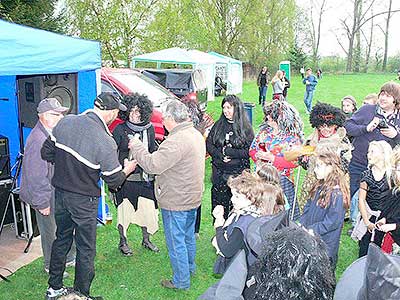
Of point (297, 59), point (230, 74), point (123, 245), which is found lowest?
point (123, 245)

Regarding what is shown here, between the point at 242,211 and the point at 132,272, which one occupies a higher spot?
the point at 242,211

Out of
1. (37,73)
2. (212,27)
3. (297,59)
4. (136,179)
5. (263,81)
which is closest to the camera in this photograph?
(37,73)

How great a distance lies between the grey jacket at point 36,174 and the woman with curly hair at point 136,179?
77cm

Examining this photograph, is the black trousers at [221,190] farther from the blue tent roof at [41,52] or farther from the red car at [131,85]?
the red car at [131,85]

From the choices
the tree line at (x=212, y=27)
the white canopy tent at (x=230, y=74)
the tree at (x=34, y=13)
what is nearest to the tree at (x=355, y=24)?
the tree line at (x=212, y=27)

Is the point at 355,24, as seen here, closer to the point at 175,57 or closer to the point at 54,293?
the point at 175,57

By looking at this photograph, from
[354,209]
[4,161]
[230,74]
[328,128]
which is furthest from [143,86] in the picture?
[230,74]

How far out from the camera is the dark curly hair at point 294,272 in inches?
67.2

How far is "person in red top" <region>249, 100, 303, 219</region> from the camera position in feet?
14.0


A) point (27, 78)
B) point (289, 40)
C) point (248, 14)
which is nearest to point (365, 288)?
point (27, 78)

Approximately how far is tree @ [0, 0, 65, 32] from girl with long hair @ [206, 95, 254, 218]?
8.27m

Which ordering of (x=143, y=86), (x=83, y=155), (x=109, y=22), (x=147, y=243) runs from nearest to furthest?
(x=83, y=155) → (x=147, y=243) → (x=143, y=86) → (x=109, y=22)

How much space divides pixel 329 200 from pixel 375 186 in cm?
57

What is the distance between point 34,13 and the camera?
1242 cm
